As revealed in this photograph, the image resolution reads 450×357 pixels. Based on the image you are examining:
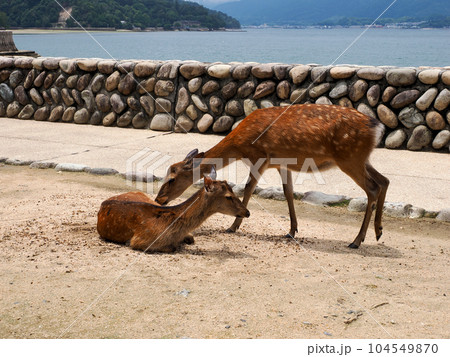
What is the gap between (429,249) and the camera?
18.6 feet

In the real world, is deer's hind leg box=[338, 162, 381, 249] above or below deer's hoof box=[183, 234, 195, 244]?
above

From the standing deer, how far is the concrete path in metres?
1.48

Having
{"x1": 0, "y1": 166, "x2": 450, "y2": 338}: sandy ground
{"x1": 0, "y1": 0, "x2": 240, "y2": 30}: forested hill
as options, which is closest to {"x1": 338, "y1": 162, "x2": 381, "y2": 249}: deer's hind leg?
{"x1": 0, "y1": 166, "x2": 450, "y2": 338}: sandy ground

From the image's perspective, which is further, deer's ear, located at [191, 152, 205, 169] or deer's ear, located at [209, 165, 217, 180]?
deer's ear, located at [191, 152, 205, 169]

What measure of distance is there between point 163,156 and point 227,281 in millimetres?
4878

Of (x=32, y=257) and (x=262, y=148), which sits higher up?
(x=262, y=148)

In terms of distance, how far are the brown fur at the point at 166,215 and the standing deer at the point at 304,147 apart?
1.95 ft

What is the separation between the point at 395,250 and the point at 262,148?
5.23ft

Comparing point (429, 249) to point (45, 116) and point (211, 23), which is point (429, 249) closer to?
point (45, 116)

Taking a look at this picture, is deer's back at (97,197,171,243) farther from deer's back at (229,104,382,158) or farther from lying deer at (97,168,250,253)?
deer's back at (229,104,382,158)

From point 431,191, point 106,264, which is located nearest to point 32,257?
point 106,264

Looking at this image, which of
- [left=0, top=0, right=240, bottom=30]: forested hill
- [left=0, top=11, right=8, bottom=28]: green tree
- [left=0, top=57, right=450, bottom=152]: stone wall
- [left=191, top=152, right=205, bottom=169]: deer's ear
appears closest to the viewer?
[left=191, top=152, right=205, bottom=169]: deer's ear

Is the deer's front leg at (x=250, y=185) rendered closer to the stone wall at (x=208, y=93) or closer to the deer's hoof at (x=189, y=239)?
the deer's hoof at (x=189, y=239)

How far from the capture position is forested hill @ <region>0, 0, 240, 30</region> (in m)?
23.9
